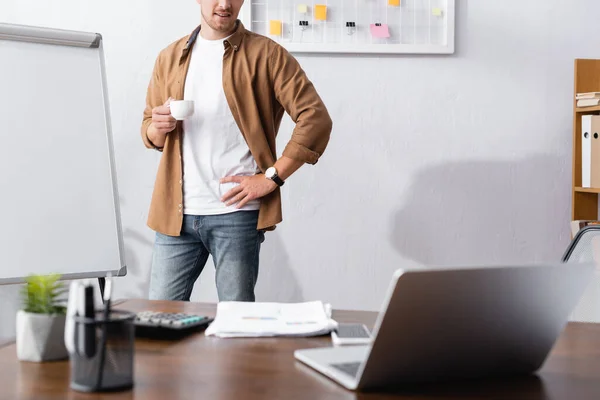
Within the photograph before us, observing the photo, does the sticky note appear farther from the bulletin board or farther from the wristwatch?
the wristwatch

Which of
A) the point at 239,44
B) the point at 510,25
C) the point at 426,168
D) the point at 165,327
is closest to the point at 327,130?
the point at 239,44

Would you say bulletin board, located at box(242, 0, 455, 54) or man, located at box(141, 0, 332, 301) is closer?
man, located at box(141, 0, 332, 301)

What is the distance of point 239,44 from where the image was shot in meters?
2.53

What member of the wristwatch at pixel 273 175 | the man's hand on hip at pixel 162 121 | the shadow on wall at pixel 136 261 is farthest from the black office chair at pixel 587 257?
the shadow on wall at pixel 136 261

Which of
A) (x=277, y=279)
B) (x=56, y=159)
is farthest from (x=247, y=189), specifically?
(x=277, y=279)

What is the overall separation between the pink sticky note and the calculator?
2087 mm

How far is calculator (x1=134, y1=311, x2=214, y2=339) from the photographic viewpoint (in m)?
1.27

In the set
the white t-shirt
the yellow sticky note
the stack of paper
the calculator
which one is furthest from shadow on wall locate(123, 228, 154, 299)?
the calculator

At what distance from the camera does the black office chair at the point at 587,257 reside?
6.54ft

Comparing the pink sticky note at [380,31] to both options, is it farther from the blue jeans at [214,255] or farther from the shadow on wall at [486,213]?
the blue jeans at [214,255]

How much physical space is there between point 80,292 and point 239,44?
1.66m

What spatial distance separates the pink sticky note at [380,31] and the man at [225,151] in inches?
28.6

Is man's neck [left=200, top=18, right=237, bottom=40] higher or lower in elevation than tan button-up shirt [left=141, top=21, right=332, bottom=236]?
higher

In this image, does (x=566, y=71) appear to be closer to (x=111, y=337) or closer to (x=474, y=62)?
(x=474, y=62)
